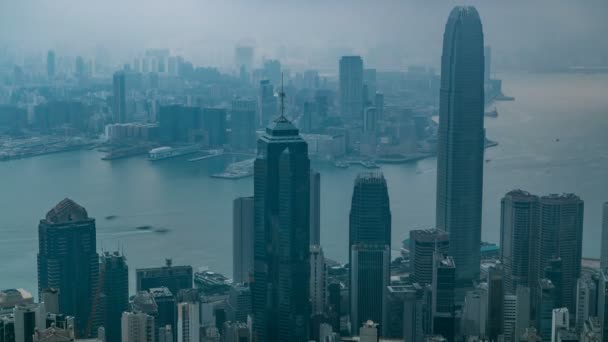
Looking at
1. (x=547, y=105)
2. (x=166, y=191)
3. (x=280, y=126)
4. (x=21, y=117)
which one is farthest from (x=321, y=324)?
(x=21, y=117)

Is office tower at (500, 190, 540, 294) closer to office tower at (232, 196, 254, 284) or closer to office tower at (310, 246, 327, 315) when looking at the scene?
office tower at (310, 246, 327, 315)

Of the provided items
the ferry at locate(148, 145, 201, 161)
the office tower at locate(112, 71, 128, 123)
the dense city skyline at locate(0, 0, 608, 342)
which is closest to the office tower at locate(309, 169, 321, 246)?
the dense city skyline at locate(0, 0, 608, 342)

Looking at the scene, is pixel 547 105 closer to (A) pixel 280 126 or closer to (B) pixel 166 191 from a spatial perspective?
(A) pixel 280 126

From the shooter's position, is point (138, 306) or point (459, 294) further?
point (459, 294)

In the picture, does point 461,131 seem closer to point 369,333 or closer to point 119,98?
point 369,333

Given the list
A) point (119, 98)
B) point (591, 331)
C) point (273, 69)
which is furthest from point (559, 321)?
point (119, 98)
